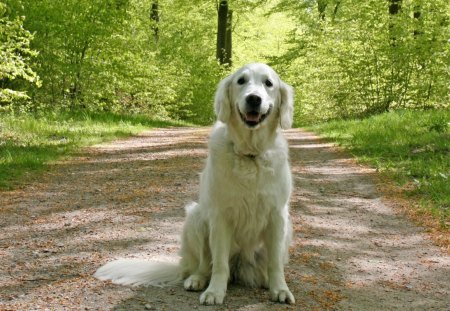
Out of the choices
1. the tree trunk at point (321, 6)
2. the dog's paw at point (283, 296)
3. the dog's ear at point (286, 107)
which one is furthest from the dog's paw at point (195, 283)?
the tree trunk at point (321, 6)

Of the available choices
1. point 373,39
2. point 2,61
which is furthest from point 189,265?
point 373,39

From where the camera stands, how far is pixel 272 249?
3.53 meters

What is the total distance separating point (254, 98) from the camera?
137 inches

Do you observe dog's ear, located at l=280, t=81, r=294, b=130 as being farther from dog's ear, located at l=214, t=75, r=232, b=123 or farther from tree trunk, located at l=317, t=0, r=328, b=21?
tree trunk, located at l=317, t=0, r=328, b=21

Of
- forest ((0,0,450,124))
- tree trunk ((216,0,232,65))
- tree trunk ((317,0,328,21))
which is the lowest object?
forest ((0,0,450,124))

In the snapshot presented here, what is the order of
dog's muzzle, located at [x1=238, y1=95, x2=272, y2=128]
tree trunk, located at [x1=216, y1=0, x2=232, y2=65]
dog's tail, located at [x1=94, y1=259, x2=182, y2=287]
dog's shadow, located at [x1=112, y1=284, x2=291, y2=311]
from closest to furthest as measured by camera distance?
dog's shadow, located at [x1=112, y1=284, x2=291, y2=311] < dog's muzzle, located at [x1=238, y1=95, x2=272, y2=128] < dog's tail, located at [x1=94, y1=259, x2=182, y2=287] < tree trunk, located at [x1=216, y1=0, x2=232, y2=65]

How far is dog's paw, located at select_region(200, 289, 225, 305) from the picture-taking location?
331 cm

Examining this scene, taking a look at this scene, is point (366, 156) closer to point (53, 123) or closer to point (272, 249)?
point (272, 249)

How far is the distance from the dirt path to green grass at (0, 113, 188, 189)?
16.2 inches

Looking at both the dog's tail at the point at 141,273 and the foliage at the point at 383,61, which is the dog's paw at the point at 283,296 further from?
the foliage at the point at 383,61

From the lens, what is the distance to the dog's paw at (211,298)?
3.31 metres

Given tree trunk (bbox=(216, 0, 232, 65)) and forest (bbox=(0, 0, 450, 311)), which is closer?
→ forest (bbox=(0, 0, 450, 311))

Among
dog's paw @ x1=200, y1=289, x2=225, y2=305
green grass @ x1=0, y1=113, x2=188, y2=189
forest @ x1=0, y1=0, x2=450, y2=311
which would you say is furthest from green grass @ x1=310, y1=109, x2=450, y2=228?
green grass @ x1=0, y1=113, x2=188, y2=189

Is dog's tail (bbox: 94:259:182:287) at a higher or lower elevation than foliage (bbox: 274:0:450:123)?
lower
